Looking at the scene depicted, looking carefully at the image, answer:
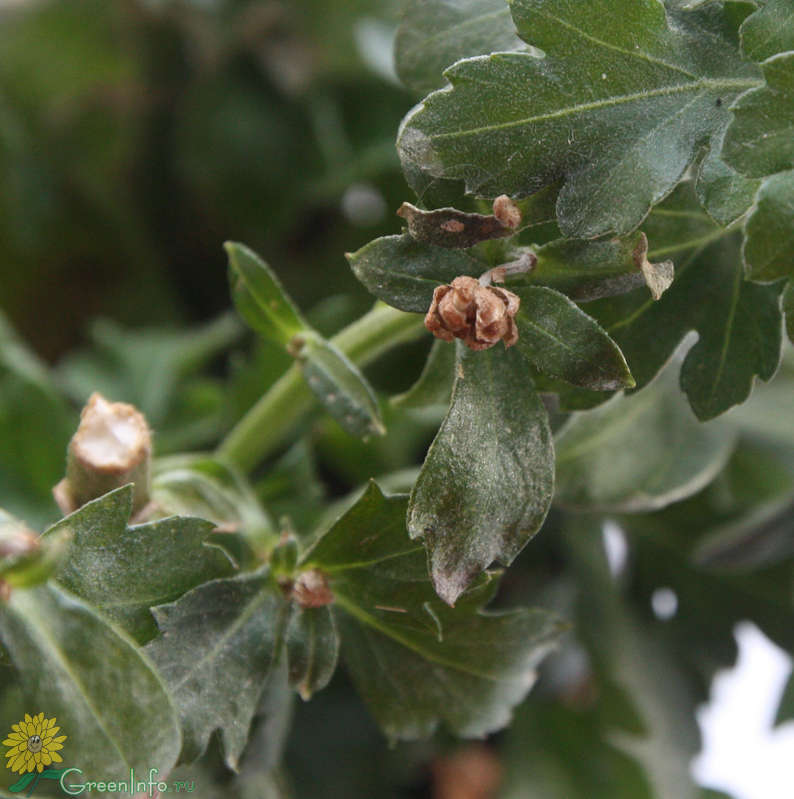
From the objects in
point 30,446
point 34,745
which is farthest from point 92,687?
point 30,446

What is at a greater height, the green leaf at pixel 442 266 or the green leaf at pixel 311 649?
the green leaf at pixel 442 266

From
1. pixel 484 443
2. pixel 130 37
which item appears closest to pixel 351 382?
pixel 484 443

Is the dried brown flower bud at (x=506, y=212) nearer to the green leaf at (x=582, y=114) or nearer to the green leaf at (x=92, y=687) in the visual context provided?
the green leaf at (x=582, y=114)

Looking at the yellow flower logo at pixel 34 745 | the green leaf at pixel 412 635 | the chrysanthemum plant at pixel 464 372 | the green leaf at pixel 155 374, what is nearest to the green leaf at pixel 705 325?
the chrysanthemum plant at pixel 464 372

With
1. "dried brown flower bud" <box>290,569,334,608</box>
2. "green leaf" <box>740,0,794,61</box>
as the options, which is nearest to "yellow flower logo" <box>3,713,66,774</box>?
"dried brown flower bud" <box>290,569,334,608</box>

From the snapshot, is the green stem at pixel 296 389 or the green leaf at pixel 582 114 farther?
the green stem at pixel 296 389

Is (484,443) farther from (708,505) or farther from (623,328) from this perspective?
(708,505)
